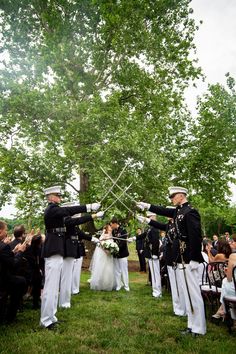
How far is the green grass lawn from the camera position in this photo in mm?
5023

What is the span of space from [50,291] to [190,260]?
105 inches

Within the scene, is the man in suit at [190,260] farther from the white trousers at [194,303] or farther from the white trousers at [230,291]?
the white trousers at [230,291]

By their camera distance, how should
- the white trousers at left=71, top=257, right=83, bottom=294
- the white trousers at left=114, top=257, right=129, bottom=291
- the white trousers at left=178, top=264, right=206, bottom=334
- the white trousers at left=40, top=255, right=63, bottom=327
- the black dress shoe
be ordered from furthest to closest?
the white trousers at left=114, top=257, right=129, bottom=291, the white trousers at left=71, top=257, right=83, bottom=294, the white trousers at left=40, top=255, right=63, bottom=327, the black dress shoe, the white trousers at left=178, top=264, right=206, bottom=334

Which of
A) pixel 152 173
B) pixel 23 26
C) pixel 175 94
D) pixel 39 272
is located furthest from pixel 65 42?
pixel 39 272

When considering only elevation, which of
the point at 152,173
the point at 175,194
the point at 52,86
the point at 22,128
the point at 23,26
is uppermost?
the point at 23,26

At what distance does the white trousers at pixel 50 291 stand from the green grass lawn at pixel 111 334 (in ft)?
0.76

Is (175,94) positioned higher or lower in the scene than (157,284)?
higher

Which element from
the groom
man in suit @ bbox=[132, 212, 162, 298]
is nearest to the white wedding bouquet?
the groom

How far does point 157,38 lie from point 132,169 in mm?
7751

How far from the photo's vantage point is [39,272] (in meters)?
8.23

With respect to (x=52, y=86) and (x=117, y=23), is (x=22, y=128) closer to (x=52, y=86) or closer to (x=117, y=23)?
(x=52, y=86)

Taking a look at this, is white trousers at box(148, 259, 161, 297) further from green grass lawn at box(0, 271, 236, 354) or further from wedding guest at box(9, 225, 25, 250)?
wedding guest at box(9, 225, 25, 250)

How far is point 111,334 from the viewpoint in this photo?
5.77m

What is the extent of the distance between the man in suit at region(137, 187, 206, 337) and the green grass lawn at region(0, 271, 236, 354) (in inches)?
11.8
